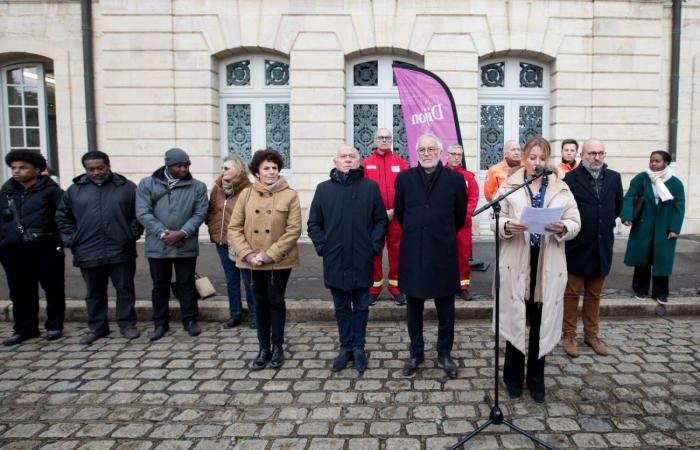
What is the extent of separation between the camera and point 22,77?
36.6 feet

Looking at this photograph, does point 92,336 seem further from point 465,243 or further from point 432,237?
point 465,243

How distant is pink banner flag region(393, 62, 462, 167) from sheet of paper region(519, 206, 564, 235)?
3019mm

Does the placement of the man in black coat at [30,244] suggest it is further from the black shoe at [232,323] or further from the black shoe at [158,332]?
the black shoe at [232,323]

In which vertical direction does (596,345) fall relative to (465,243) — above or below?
below

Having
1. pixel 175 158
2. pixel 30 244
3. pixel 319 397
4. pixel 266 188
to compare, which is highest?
pixel 175 158

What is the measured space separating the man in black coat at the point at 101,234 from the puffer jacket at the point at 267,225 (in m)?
1.51

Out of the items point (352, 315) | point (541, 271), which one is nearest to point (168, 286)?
point (352, 315)

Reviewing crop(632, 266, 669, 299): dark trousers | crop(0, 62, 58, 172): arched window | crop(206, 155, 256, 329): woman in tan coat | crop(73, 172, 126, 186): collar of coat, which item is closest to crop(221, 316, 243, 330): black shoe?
crop(206, 155, 256, 329): woman in tan coat

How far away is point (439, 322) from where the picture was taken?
418 cm

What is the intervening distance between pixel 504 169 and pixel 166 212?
161 inches

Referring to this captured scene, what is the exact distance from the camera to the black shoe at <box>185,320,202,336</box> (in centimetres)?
520

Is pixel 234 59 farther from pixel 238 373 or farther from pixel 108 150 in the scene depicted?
pixel 238 373

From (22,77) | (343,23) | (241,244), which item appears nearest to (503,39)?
(343,23)

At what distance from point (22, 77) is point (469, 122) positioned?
33.0 ft
